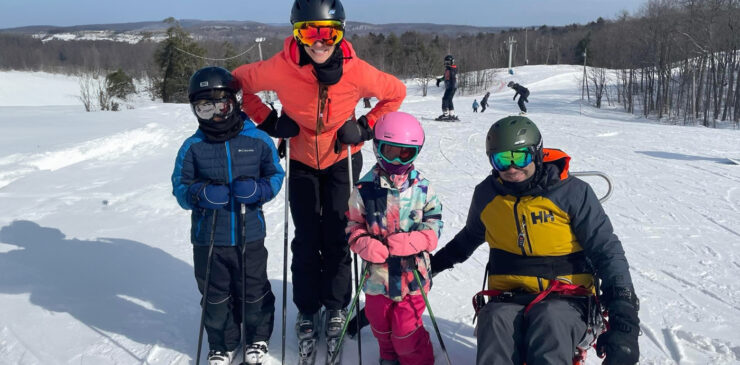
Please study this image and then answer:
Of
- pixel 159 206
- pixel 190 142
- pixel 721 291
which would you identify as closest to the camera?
pixel 190 142

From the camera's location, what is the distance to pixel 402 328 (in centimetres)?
254

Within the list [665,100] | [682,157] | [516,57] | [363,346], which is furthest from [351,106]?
[516,57]

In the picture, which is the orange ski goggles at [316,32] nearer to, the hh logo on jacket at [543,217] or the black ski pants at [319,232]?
the black ski pants at [319,232]

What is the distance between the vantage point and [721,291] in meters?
3.66

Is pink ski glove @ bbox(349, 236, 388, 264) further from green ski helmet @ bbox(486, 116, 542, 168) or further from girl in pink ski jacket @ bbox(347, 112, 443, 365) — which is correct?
green ski helmet @ bbox(486, 116, 542, 168)

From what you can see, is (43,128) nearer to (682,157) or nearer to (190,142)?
(190,142)

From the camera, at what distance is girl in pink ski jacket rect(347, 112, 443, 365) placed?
2457 millimetres

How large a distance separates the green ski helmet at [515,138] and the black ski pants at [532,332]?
0.70 metres

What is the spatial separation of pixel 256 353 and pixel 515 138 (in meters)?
1.92

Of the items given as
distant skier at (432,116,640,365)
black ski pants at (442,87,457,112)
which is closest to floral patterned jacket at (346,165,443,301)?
distant skier at (432,116,640,365)

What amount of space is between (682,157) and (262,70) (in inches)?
344

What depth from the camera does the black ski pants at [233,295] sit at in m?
2.75

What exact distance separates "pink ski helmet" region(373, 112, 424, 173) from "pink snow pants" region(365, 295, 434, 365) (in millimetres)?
741

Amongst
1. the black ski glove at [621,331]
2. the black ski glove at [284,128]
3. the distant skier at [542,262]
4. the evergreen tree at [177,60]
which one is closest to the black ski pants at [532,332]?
the distant skier at [542,262]
